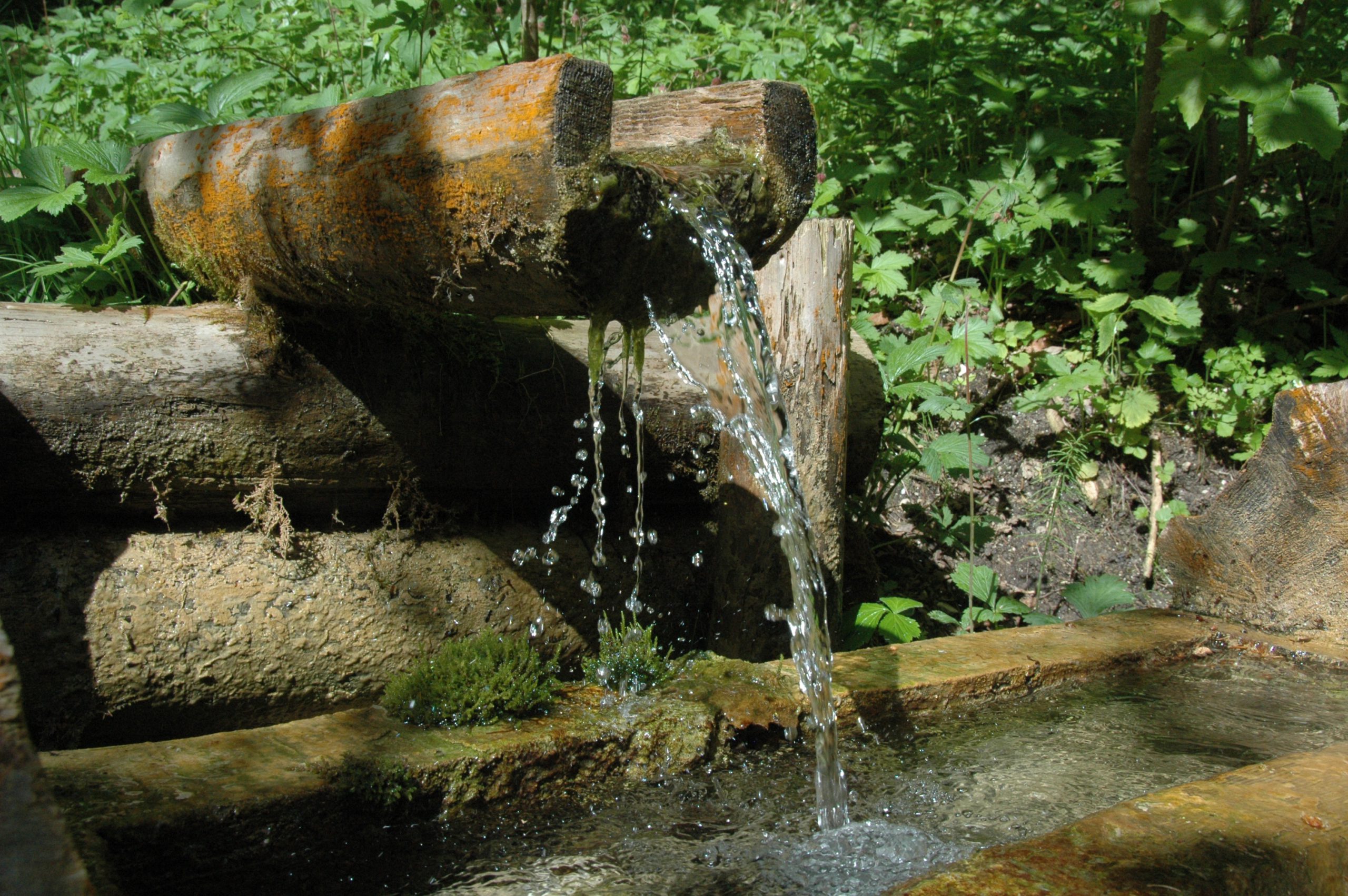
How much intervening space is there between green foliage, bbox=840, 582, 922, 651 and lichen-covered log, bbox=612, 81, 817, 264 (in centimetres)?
147

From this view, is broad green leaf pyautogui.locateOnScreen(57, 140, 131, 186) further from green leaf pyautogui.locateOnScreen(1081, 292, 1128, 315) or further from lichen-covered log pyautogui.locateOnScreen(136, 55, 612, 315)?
green leaf pyautogui.locateOnScreen(1081, 292, 1128, 315)

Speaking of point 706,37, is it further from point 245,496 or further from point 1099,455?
point 245,496

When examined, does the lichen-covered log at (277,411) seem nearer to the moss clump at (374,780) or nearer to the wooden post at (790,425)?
the wooden post at (790,425)

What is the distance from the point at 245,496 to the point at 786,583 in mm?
1609

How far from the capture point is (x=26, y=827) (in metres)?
0.93

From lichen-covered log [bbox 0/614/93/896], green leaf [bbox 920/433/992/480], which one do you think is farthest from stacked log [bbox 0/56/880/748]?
lichen-covered log [bbox 0/614/93/896]

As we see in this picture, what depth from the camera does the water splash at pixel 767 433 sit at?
2037 mm

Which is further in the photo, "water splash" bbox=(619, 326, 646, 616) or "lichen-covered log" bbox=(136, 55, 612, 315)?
"water splash" bbox=(619, 326, 646, 616)

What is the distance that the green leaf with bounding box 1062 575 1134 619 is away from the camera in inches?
147

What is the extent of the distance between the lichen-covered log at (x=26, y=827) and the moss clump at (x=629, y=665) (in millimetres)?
1604

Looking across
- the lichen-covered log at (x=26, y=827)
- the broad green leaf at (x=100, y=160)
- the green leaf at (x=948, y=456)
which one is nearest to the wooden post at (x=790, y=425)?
the green leaf at (x=948, y=456)

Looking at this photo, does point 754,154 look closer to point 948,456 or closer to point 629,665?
point 629,665

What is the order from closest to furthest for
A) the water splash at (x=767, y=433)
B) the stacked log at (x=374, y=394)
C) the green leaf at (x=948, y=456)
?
the stacked log at (x=374, y=394), the water splash at (x=767, y=433), the green leaf at (x=948, y=456)

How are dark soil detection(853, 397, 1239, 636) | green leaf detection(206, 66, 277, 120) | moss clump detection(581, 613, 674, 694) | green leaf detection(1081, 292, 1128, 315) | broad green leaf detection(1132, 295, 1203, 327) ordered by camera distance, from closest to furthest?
moss clump detection(581, 613, 674, 694), green leaf detection(206, 66, 277, 120), dark soil detection(853, 397, 1239, 636), broad green leaf detection(1132, 295, 1203, 327), green leaf detection(1081, 292, 1128, 315)
